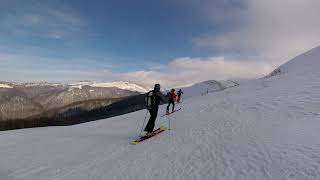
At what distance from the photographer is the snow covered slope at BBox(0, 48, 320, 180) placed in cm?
971

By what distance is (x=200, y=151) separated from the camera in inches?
483

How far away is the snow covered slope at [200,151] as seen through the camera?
971 centimetres

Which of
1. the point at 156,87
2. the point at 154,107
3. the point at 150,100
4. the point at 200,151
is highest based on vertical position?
the point at 156,87

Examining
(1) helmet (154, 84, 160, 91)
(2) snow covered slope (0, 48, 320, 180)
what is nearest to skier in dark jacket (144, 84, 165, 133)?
(1) helmet (154, 84, 160, 91)

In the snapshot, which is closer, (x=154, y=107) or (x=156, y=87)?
(x=156, y=87)

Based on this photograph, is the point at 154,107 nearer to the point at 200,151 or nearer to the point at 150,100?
the point at 150,100

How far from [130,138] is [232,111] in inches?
310

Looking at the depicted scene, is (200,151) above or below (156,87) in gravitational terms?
below

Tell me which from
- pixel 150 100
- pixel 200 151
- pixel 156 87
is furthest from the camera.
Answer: pixel 150 100

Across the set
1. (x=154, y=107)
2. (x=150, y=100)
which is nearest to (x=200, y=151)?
(x=154, y=107)

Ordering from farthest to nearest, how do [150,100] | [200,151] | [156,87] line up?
[150,100]
[156,87]
[200,151]

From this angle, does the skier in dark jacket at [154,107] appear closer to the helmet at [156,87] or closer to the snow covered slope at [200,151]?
the helmet at [156,87]

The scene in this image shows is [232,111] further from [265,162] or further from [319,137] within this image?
[265,162]

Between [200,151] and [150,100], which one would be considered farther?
[150,100]
